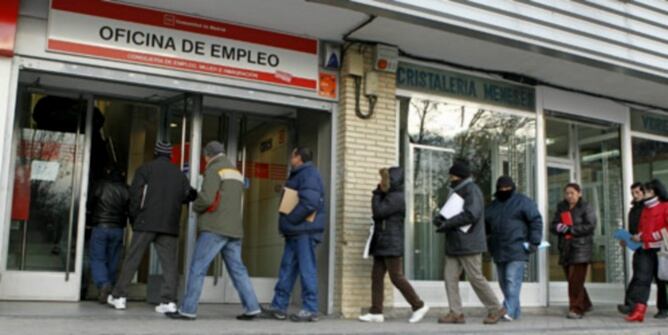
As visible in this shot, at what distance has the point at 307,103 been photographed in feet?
28.7

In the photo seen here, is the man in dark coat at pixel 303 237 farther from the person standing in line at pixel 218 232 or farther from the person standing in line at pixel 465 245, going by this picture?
the person standing in line at pixel 465 245

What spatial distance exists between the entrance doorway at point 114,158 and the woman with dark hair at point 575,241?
3.32 m

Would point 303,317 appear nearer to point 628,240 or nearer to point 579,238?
point 579,238

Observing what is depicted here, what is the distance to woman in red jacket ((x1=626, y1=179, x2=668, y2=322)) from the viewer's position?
9102 millimetres

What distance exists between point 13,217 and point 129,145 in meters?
1.81

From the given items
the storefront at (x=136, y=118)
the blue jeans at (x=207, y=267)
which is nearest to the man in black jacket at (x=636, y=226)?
the storefront at (x=136, y=118)

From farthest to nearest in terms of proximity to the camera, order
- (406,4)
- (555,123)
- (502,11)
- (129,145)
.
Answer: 1. (555,123)
2. (129,145)
3. (502,11)
4. (406,4)

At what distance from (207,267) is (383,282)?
81.1 inches

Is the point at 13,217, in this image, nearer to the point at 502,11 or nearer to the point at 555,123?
the point at 502,11

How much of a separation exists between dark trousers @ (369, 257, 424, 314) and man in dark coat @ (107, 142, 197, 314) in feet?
7.39

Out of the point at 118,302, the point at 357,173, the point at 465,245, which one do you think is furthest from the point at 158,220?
the point at 465,245

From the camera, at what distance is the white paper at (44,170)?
8.53 metres

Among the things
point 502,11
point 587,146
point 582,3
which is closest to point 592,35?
point 582,3

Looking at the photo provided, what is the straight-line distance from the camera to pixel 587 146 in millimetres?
11742
